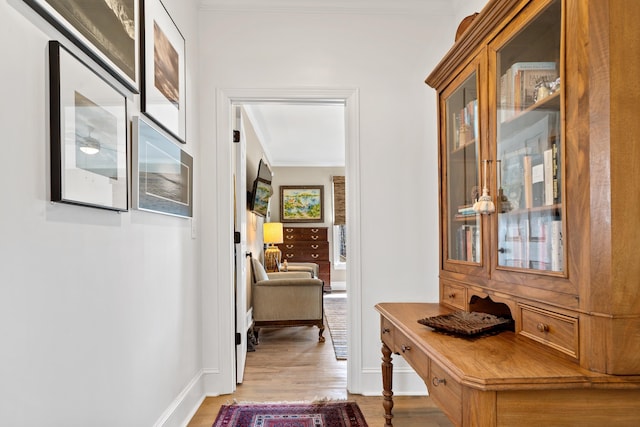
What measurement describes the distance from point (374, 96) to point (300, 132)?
3261 millimetres

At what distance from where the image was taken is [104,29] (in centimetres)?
147

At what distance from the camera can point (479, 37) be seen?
176 cm

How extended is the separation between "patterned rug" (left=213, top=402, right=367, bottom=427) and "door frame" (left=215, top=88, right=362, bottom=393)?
27cm

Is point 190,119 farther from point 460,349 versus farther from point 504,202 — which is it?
point 460,349

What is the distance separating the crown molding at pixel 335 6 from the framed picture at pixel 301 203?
5.68 metres

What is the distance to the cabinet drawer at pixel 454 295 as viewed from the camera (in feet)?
6.46

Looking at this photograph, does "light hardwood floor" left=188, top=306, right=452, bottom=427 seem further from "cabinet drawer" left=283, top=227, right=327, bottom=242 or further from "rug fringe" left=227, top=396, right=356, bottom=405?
"cabinet drawer" left=283, top=227, right=327, bottom=242

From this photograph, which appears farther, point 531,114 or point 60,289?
point 531,114

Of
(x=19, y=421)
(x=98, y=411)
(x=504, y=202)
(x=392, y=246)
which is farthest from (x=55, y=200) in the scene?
(x=392, y=246)

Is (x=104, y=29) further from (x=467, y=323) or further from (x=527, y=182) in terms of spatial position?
(x=467, y=323)

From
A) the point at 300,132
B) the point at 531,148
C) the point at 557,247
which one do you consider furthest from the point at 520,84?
the point at 300,132

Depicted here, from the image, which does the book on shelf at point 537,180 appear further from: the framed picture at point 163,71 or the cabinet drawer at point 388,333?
the framed picture at point 163,71

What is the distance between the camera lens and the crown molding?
2936mm

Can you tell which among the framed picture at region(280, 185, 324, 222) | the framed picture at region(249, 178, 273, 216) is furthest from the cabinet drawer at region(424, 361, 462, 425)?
the framed picture at region(280, 185, 324, 222)
